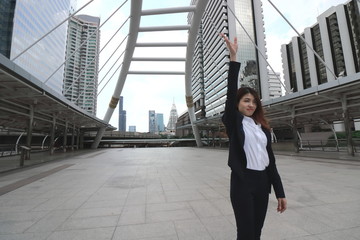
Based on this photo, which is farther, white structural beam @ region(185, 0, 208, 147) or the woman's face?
white structural beam @ region(185, 0, 208, 147)

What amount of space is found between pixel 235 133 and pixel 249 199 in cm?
54

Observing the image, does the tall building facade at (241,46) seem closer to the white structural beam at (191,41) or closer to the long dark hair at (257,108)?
the white structural beam at (191,41)

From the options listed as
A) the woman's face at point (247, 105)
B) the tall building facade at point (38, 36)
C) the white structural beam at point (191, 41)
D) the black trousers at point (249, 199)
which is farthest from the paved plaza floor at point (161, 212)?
the tall building facade at point (38, 36)

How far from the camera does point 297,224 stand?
114 inches

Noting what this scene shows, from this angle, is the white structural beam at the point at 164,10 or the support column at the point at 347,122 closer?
the support column at the point at 347,122

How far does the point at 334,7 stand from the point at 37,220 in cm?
7311

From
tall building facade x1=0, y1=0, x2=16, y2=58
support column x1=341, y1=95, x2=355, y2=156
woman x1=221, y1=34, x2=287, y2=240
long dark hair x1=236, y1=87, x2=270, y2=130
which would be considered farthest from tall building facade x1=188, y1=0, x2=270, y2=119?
woman x1=221, y1=34, x2=287, y2=240

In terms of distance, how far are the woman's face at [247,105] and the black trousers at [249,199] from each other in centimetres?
53

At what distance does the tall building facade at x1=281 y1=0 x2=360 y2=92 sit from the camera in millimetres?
46594

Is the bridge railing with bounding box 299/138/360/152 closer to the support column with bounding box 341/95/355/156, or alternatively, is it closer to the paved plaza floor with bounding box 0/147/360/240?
the support column with bounding box 341/95/355/156

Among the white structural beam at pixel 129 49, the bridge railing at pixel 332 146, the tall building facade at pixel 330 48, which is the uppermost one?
the tall building facade at pixel 330 48

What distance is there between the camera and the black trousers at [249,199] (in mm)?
1511

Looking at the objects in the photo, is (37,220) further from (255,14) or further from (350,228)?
(255,14)

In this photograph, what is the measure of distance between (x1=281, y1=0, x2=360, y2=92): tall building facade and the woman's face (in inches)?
2008
